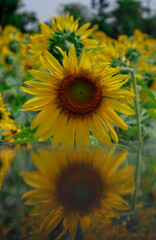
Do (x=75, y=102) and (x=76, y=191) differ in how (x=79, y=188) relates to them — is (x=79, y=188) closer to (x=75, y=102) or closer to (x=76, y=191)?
(x=76, y=191)

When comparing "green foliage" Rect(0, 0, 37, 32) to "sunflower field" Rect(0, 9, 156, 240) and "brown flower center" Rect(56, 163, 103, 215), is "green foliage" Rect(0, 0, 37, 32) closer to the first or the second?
"sunflower field" Rect(0, 9, 156, 240)

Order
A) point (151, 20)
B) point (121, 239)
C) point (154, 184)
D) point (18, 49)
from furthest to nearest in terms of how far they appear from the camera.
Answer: point (151, 20), point (18, 49), point (154, 184), point (121, 239)

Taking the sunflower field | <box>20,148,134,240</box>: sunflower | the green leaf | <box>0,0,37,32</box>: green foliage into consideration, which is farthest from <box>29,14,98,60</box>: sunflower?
<box>0,0,37,32</box>: green foliage

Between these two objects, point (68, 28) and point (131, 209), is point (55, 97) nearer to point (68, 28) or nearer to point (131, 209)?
point (68, 28)

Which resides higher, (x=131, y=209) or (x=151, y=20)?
(x=151, y=20)

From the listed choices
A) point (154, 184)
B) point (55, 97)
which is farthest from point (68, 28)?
point (154, 184)

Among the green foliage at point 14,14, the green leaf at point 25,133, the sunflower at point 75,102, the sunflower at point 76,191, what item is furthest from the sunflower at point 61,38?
the green foliage at point 14,14

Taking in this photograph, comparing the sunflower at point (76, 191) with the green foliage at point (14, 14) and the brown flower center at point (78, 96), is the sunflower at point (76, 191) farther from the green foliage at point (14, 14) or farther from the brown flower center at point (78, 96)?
the green foliage at point (14, 14)
